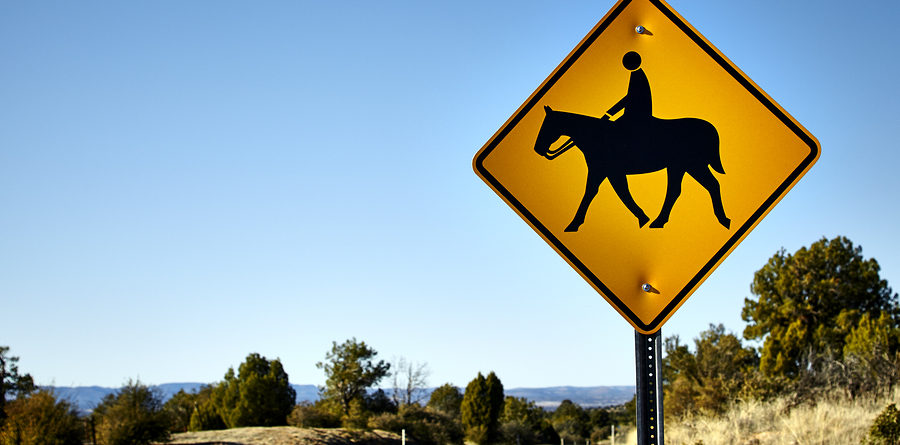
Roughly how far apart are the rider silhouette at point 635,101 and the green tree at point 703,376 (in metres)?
22.2

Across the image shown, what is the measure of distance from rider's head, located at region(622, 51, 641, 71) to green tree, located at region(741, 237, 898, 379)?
40.6m

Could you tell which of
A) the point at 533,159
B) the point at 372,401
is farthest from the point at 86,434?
the point at 533,159

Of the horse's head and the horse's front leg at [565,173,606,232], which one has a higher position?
the horse's head

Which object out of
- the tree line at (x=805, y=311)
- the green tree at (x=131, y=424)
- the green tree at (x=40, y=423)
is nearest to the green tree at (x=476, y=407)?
the tree line at (x=805, y=311)

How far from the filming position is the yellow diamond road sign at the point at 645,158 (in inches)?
102

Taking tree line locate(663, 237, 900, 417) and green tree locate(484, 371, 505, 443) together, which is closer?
tree line locate(663, 237, 900, 417)

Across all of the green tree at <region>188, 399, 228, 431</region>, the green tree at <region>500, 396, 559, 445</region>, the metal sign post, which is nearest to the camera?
the metal sign post

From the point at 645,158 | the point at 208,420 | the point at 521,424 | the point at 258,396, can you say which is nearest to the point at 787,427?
the point at 645,158

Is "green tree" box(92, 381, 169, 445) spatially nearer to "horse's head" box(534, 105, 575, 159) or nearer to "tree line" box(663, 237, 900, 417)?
"tree line" box(663, 237, 900, 417)

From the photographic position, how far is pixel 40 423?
25.4 metres

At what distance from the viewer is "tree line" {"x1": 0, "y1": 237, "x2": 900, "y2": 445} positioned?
23178mm

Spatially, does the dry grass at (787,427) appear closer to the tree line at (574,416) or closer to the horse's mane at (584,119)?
the tree line at (574,416)

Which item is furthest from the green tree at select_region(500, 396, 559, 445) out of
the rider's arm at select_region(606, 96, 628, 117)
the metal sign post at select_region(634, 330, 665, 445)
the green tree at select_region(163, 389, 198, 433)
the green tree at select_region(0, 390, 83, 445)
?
the rider's arm at select_region(606, 96, 628, 117)

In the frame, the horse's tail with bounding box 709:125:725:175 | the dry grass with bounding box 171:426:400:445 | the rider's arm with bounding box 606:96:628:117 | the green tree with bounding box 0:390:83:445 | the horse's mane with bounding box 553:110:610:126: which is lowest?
the dry grass with bounding box 171:426:400:445
